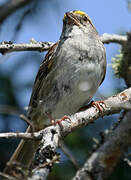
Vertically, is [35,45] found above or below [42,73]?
above

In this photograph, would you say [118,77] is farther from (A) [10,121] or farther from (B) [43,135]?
(B) [43,135]

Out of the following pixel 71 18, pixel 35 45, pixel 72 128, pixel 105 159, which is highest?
pixel 71 18

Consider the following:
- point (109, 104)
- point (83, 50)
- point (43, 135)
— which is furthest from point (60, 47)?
point (43, 135)

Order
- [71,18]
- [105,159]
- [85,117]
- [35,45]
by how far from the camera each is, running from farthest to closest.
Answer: [71,18]
[35,45]
[85,117]
[105,159]

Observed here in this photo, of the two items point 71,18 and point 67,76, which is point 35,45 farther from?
point 71,18

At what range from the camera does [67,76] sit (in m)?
4.20

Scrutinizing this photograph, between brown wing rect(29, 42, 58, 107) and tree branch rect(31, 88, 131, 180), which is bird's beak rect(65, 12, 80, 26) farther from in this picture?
tree branch rect(31, 88, 131, 180)

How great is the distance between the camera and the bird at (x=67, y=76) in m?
4.20

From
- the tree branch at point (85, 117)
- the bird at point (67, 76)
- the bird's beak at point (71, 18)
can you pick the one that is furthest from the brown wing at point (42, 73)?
the tree branch at point (85, 117)

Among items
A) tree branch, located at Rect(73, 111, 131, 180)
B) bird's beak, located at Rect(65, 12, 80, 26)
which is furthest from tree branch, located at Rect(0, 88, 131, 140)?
bird's beak, located at Rect(65, 12, 80, 26)

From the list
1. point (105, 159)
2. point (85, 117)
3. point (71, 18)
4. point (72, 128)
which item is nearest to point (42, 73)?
point (71, 18)

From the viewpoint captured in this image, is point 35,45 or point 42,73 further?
point 42,73

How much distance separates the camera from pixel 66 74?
421 cm

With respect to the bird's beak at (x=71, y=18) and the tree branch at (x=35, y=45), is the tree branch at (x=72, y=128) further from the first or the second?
the bird's beak at (x=71, y=18)
